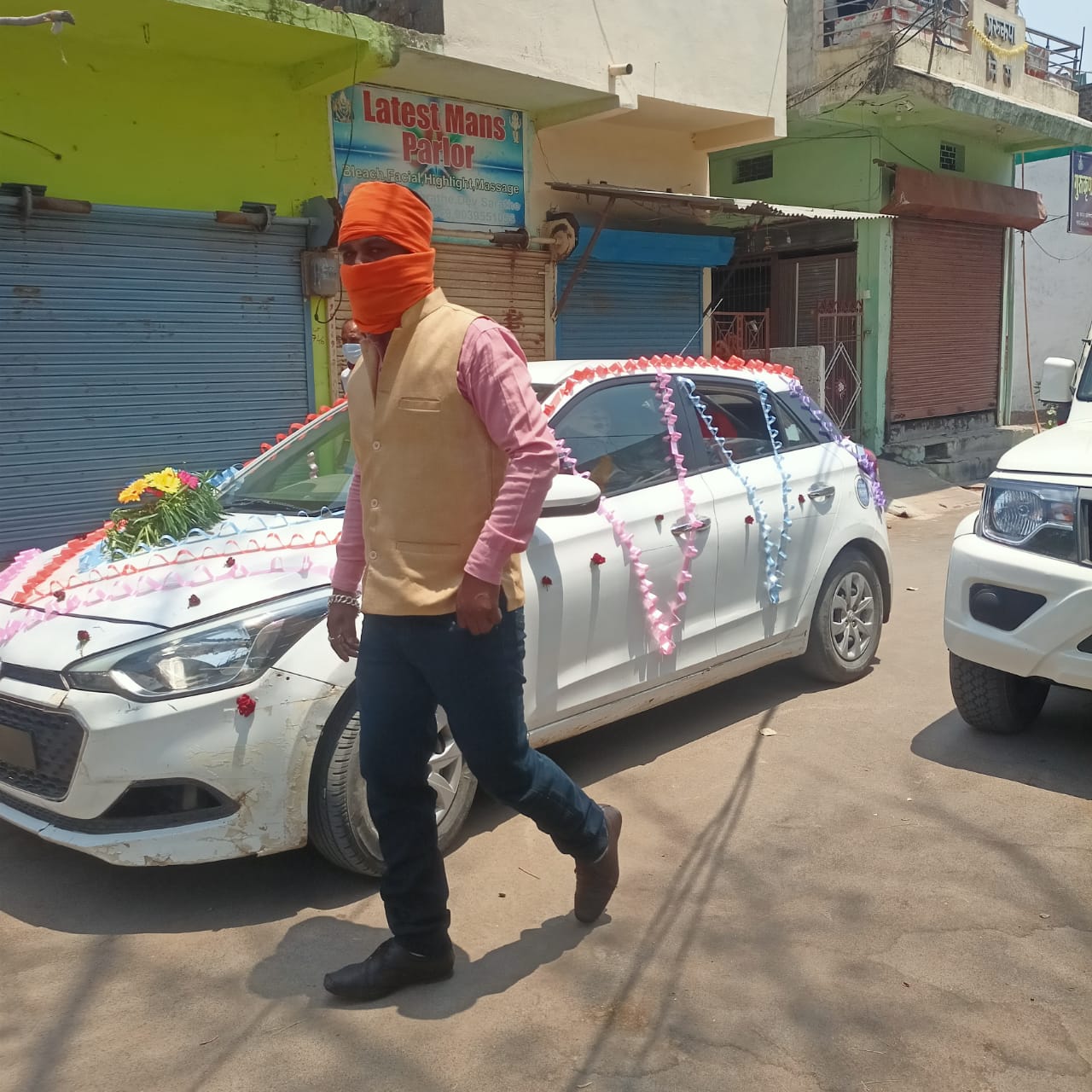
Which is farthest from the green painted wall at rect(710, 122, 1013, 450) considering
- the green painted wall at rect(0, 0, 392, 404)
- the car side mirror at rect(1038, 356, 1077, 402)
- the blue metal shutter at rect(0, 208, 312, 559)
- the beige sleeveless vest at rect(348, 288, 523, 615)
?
the beige sleeveless vest at rect(348, 288, 523, 615)

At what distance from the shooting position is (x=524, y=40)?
9453 mm

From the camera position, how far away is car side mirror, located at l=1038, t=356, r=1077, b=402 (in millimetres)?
5449

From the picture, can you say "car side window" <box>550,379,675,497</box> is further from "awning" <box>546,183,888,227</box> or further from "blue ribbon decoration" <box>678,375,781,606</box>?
"awning" <box>546,183,888,227</box>

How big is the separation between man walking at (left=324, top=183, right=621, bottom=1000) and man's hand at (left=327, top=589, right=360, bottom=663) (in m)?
0.21

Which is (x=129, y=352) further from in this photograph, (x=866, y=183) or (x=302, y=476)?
(x=866, y=183)

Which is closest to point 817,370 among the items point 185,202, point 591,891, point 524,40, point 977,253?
point 524,40

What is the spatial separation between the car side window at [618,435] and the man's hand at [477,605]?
164 centimetres

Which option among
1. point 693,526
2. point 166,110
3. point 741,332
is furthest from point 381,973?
point 741,332

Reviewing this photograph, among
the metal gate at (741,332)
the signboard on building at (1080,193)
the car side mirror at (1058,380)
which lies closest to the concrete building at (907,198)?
the metal gate at (741,332)

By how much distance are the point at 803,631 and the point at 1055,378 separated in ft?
5.83

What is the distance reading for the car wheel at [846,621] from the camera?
5320 mm

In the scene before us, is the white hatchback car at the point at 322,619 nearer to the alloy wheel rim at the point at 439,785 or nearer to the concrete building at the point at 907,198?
the alloy wheel rim at the point at 439,785

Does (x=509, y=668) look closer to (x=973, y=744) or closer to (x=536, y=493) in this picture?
(x=536, y=493)

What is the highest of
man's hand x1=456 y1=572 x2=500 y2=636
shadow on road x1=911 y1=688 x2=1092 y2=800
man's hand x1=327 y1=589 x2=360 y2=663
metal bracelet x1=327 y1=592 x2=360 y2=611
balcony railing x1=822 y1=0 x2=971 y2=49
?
balcony railing x1=822 y1=0 x2=971 y2=49
